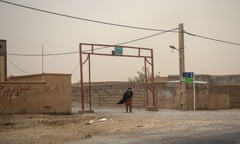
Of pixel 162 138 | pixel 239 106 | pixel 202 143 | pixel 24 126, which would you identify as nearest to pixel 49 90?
pixel 24 126

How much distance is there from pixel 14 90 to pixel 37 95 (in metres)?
1.61

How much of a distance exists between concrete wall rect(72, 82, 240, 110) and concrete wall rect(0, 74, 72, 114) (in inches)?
391

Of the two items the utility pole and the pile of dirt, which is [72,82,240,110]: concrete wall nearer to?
the utility pole

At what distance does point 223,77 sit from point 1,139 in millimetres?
43432

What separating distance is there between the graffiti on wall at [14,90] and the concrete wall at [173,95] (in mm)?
12974

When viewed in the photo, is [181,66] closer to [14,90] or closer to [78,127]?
[14,90]

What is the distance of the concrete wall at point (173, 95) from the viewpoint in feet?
119

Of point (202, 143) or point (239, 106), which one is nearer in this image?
point (202, 143)

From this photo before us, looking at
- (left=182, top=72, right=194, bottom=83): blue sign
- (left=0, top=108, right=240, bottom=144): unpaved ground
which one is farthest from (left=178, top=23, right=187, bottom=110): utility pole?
(left=0, top=108, right=240, bottom=144): unpaved ground

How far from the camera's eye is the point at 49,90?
29.3 m

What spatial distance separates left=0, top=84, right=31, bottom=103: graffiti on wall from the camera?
27.2 m

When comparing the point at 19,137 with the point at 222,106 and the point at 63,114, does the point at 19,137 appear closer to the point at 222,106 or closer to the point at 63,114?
the point at 63,114

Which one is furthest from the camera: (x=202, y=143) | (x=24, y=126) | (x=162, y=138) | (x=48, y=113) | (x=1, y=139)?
(x=48, y=113)

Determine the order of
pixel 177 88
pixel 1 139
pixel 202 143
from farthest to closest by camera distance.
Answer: pixel 177 88 < pixel 1 139 < pixel 202 143
